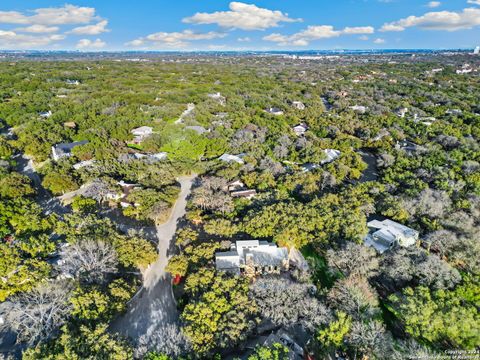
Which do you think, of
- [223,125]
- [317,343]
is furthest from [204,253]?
[223,125]

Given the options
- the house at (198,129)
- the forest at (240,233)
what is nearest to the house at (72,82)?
the forest at (240,233)

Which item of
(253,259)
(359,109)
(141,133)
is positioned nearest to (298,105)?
(359,109)

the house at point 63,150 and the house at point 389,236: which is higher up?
the house at point 63,150

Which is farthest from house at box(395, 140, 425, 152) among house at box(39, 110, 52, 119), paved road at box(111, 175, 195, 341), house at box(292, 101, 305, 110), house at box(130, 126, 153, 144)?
house at box(39, 110, 52, 119)

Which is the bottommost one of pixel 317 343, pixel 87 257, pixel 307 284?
pixel 317 343

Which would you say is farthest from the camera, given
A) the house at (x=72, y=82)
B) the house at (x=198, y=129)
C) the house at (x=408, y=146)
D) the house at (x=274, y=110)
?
the house at (x=72, y=82)

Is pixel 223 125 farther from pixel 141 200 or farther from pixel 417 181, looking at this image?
pixel 417 181

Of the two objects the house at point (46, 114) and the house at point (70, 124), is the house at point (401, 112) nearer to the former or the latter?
the house at point (70, 124)
